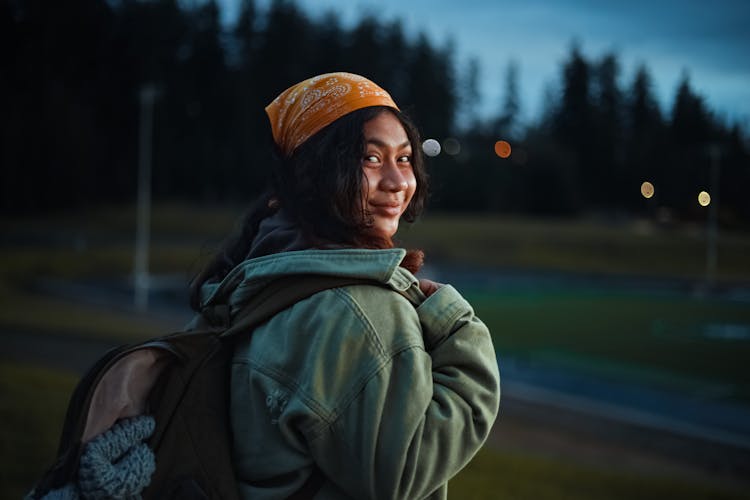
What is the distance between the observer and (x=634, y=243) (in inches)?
1325

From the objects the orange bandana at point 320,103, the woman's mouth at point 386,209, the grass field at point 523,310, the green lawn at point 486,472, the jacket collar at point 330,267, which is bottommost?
the grass field at point 523,310

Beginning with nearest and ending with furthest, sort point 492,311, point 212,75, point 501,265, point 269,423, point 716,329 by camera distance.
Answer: point 269,423 → point 716,329 → point 492,311 → point 501,265 → point 212,75

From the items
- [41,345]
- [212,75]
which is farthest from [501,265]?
[41,345]

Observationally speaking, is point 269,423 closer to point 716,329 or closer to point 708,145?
point 708,145

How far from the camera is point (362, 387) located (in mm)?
1469

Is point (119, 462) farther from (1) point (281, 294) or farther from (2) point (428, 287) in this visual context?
(2) point (428, 287)

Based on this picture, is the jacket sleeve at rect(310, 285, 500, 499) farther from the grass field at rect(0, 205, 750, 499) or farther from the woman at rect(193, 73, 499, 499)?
the grass field at rect(0, 205, 750, 499)

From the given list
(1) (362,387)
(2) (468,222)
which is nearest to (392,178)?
(1) (362,387)

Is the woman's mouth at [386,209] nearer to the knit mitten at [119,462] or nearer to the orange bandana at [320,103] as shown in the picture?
the orange bandana at [320,103]

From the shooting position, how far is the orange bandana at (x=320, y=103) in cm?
174

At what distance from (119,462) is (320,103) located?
910 mm

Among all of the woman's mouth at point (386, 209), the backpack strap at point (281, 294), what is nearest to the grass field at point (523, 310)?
the woman's mouth at point (386, 209)

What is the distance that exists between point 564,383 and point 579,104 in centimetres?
835

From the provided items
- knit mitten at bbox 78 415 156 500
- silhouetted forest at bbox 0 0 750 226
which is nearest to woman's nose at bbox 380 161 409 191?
knit mitten at bbox 78 415 156 500
